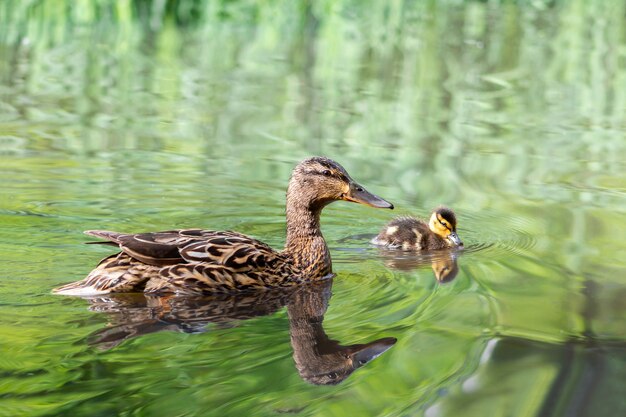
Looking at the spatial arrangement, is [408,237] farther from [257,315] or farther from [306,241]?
[257,315]

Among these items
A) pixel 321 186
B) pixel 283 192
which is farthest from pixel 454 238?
pixel 283 192

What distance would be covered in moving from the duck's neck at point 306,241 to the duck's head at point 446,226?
83cm

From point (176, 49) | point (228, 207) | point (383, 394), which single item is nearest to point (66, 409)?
point (383, 394)

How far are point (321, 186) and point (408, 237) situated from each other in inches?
28.9

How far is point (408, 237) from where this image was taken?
23.5 ft

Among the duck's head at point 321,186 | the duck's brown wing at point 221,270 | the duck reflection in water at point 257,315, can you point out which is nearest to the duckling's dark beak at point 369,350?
the duck reflection in water at point 257,315

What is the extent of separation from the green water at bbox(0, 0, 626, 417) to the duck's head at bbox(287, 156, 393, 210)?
15.2 inches

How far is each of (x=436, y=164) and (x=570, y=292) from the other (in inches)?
144

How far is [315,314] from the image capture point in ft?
18.6

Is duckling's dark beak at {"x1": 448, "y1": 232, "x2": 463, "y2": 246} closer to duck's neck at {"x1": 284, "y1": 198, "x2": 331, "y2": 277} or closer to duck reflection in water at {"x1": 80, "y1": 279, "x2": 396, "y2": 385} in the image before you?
duck's neck at {"x1": 284, "y1": 198, "x2": 331, "y2": 277}

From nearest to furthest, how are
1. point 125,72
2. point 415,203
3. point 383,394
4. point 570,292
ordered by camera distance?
1. point 383,394
2. point 570,292
3. point 415,203
4. point 125,72

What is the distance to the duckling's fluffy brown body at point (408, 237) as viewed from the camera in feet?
23.4

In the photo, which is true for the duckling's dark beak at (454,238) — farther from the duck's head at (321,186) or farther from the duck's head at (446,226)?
the duck's head at (321,186)

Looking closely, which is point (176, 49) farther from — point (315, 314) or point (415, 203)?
point (315, 314)
